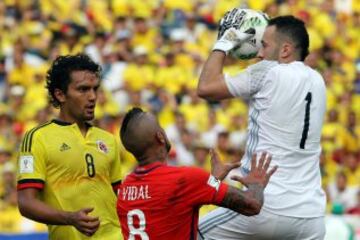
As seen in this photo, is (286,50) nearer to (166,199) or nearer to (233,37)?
(233,37)

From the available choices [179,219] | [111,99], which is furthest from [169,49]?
[179,219]

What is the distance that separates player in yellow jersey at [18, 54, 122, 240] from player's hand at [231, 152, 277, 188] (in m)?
1.03

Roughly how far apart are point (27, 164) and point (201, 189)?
4.24 feet

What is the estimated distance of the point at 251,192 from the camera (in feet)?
21.0

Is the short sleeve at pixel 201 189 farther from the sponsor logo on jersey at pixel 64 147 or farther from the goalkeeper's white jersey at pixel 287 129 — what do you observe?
the sponsor logo on jersey at pixel 64 147

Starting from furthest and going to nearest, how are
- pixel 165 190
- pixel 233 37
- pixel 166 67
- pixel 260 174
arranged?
pixel 166 67
pixel 233 37
pixel 260 174
pixel 165 190

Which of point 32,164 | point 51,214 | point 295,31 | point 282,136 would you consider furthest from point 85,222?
point 295,31

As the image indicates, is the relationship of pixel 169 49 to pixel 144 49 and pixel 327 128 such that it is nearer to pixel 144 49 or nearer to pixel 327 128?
pixel 144 49

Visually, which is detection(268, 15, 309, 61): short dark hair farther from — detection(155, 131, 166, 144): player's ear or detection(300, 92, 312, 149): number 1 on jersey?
detection(155, 131, 166, 144): player's ear

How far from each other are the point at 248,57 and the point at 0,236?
4.92 metres

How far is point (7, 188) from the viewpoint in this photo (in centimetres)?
1360

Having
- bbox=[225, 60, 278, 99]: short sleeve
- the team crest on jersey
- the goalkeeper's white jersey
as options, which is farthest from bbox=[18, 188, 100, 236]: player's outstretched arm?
bbox=[225, 60, 278, 99]: short sleeve

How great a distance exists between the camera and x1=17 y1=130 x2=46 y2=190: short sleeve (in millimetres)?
7078

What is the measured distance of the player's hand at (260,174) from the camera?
645cm
